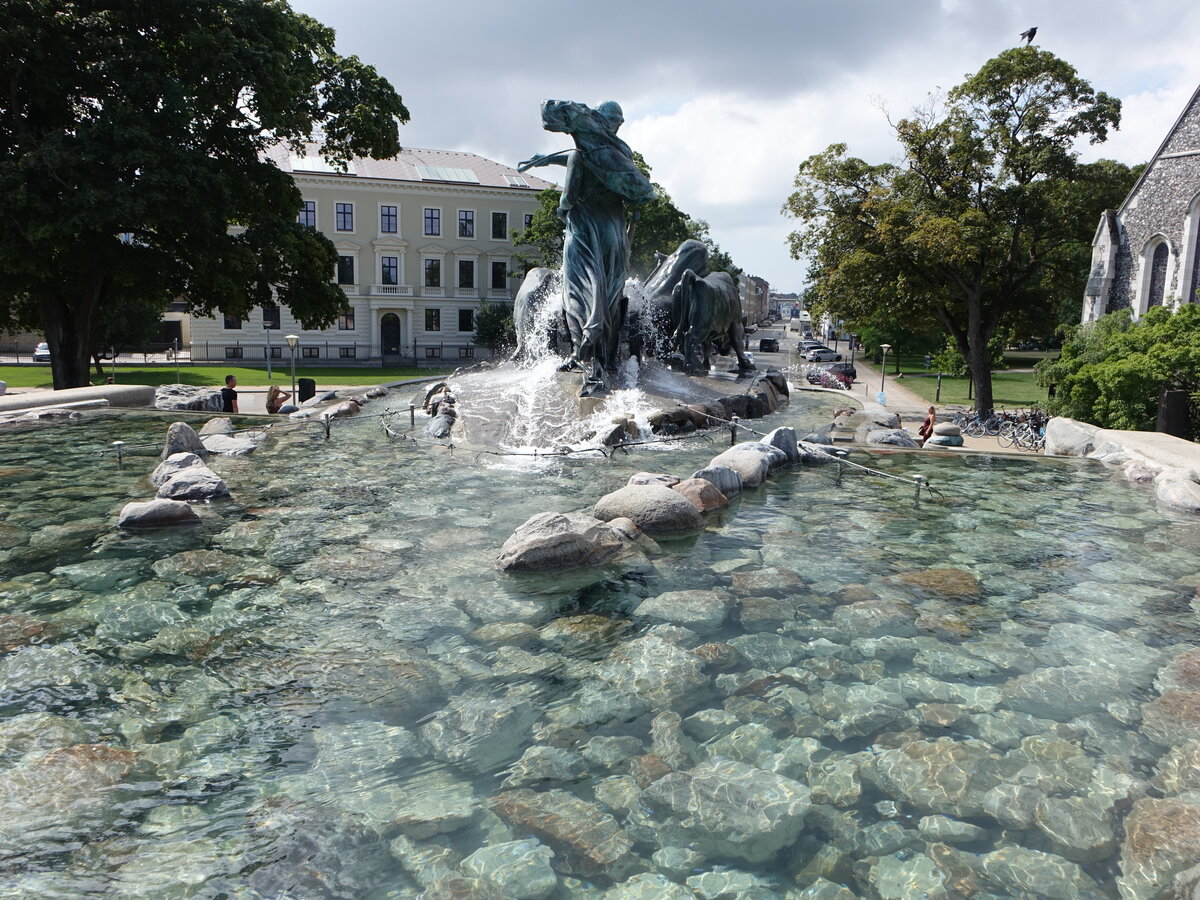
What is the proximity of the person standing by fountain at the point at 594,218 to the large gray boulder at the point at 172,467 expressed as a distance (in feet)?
21.1

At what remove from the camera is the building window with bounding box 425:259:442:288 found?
5641 cm

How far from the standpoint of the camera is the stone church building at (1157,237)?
31.7 metres

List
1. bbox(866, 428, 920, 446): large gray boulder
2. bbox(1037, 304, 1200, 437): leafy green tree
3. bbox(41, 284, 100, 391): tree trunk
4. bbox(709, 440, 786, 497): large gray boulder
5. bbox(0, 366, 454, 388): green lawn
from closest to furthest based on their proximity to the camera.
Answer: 1. bbox(709, 440, 786, 497): large gray boulder
2. bbox(866, 428, 920, 446): large gray boulder
3. bbox(1037, 304, 1200, 437): leafy green tree
4. bbox(41, 284, 100, 391): tree trunk
5. bbox(0, 366, 454, 388): green lawn

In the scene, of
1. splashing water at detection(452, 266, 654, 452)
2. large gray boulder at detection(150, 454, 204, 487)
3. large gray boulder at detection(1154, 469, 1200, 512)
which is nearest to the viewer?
large gray boulder at detection(150, 454, 204, 487)

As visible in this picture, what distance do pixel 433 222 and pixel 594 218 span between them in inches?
1731

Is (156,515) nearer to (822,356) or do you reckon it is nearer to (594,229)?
(594,229)

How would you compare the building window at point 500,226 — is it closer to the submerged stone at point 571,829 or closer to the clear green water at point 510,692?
the clear green water at point 510,692

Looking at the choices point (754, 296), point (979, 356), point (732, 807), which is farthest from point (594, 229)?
point (754, 296)

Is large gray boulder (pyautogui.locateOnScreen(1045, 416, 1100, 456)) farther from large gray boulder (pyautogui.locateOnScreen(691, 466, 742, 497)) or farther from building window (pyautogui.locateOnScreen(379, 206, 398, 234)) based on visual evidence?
building window (pyautogui.locateOnScreen(379, 206, 398, 234))

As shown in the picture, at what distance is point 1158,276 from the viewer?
33719mm

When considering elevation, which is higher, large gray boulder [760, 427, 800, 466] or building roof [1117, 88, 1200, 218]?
building roof [1117, 88, 1200, 218]

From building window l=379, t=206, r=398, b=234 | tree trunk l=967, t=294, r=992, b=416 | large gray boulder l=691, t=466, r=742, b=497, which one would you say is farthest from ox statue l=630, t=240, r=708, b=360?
building window l=379, t=206, r=398, b=234

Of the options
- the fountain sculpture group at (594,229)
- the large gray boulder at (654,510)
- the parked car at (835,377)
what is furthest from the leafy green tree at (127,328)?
the large gray boulder at (654,510)

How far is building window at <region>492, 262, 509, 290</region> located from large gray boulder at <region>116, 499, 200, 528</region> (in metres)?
51.2
